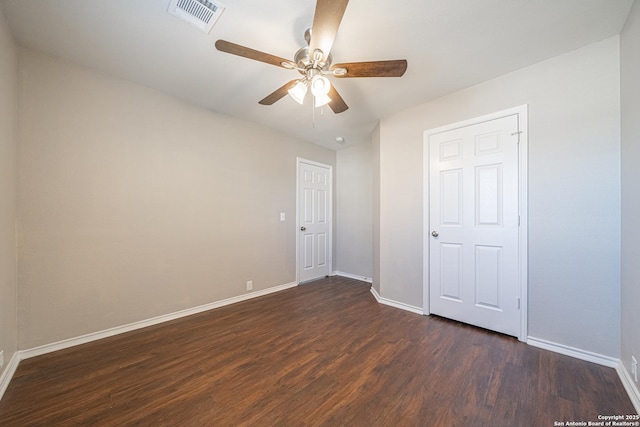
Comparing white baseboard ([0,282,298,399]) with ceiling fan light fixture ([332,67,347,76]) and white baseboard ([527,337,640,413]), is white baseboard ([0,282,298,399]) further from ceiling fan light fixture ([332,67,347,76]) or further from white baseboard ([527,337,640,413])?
white baseboard ([527,337,640,413])

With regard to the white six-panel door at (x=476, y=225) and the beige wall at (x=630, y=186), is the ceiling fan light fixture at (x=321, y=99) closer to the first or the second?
the white six-panel door at (x=476, y=225)

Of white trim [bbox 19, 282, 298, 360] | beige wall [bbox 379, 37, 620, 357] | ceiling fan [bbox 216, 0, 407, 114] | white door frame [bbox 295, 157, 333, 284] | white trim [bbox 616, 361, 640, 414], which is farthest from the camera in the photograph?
white door frame [bbox 295, 157, 333, 284]

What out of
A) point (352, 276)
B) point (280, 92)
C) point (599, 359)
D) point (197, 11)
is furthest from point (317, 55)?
point (352, 276)

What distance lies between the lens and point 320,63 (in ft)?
5.32

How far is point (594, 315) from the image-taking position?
1.83m

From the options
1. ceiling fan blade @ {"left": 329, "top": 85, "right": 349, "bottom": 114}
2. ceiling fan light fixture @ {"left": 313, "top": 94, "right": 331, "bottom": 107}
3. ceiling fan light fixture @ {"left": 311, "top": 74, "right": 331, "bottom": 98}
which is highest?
ceiling fan blade @ {"left": 329, "top": 85, "right": 349, "bottom": 114}

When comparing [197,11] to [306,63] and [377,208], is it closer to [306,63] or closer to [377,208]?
[306,63]

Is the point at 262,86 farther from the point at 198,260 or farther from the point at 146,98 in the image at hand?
the point at 198,260

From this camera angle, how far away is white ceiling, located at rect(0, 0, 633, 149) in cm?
153

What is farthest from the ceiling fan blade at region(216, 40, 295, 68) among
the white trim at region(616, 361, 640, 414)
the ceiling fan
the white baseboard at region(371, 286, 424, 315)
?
the white trim at region(616, 361, 640, 414)

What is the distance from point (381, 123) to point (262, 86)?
159 cm

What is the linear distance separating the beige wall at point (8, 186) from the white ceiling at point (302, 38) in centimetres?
27

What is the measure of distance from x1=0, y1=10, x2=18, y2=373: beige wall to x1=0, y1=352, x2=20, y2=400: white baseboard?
4 cm

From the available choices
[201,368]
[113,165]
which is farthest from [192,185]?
[201,368]
